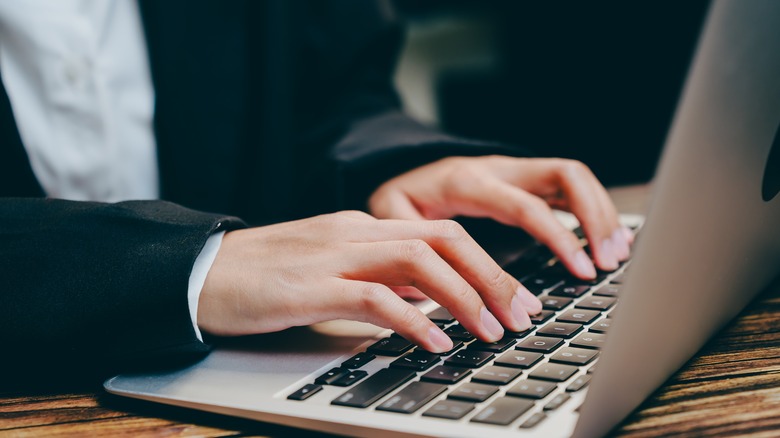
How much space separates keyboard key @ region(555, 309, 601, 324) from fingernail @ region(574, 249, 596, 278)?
0.09 metres

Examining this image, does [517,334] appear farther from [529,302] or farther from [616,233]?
[616,233]

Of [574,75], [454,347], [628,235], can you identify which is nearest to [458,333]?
[454,347]

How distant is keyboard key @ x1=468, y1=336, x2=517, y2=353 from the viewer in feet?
1.33

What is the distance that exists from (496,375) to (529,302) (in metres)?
0.11

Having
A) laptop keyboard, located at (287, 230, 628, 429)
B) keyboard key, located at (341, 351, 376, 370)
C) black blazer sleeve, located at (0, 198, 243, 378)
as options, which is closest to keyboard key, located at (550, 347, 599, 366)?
laptop keyboard, located at (287, 230, 628, 429)

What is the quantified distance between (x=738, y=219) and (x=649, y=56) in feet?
6.03

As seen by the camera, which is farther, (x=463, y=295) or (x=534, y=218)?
(x=534, y=218)

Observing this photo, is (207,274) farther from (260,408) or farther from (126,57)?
(126,57)

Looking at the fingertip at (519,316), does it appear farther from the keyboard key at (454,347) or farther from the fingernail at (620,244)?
the fingernail at (620,244)

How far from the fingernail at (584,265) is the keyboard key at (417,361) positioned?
0.18 metres

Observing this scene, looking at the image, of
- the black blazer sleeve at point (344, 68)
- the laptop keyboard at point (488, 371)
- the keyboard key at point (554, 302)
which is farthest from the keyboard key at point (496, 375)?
the black blazer sleeve at point (344, 68)

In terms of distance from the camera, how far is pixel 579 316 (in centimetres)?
45

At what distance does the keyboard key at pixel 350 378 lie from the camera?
0.38 m

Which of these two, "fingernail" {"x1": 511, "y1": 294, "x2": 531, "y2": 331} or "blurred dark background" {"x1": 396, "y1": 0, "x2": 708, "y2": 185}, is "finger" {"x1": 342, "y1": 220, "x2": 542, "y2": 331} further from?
"blurred dark background" {"x1": 396, "y1": 0, "x2": 708, "y2": 185}
